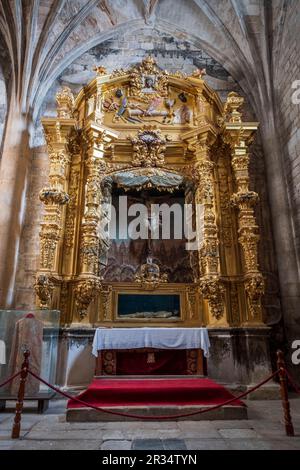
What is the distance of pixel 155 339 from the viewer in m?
6.38

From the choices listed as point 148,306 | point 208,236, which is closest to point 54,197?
point 148,306

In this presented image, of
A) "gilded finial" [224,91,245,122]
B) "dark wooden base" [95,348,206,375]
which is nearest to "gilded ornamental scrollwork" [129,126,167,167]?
"gilded finial" [224,91,245,122]

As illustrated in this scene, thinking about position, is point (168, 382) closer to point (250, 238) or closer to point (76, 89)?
point (250, 238)

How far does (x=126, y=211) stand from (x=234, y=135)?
3.48m

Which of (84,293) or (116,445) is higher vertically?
(84,293)

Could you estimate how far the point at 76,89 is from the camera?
1036 centimetres

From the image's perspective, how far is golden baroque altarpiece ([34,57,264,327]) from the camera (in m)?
7.61

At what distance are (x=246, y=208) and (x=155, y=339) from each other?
3863mm

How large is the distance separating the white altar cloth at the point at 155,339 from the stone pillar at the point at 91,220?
1.23 meters

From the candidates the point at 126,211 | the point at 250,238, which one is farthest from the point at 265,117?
the point at 126,211

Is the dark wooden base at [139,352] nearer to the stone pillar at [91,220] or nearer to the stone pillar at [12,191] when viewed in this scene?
the stone pillar at [91,220]

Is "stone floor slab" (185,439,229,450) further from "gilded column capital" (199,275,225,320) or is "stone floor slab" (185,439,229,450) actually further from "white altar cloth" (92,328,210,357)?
"gilded column capital" (199,275,225,320)

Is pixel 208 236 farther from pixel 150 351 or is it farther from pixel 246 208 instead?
pixel 150 351

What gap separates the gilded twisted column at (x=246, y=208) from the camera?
7398mm
